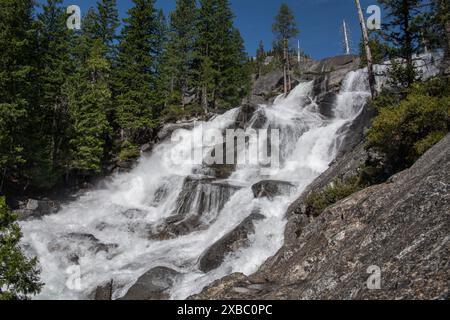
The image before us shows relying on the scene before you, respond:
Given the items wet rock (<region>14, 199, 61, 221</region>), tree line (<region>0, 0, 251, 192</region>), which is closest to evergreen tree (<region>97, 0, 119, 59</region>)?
tree line (<region>0, 0, 251, 192</region>)

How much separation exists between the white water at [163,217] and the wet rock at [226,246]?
286 millimetres

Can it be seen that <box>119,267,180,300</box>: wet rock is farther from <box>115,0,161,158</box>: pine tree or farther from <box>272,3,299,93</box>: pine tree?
<box>272,3,299,93</box>: pine tree

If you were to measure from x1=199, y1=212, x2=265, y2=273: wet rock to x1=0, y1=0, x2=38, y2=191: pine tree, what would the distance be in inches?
563

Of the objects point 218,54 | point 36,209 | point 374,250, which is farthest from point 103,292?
point 218,54

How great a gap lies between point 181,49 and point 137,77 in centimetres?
1139

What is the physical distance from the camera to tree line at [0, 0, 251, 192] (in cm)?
2416

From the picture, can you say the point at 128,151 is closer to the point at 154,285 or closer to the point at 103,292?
the point at 103,292

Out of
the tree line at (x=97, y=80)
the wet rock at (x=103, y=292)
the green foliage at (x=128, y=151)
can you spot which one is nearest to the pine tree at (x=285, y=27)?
the tree line at (x=97, y=80)

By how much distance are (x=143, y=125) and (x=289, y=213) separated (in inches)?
952

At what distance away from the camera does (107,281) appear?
15977 mm

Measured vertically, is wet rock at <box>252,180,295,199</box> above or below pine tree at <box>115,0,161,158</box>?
below

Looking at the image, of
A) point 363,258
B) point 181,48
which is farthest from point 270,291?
point 181,48

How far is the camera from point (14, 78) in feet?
76.0

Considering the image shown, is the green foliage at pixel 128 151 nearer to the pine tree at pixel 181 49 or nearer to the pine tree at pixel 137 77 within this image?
the pine tree at pixel 137 77
